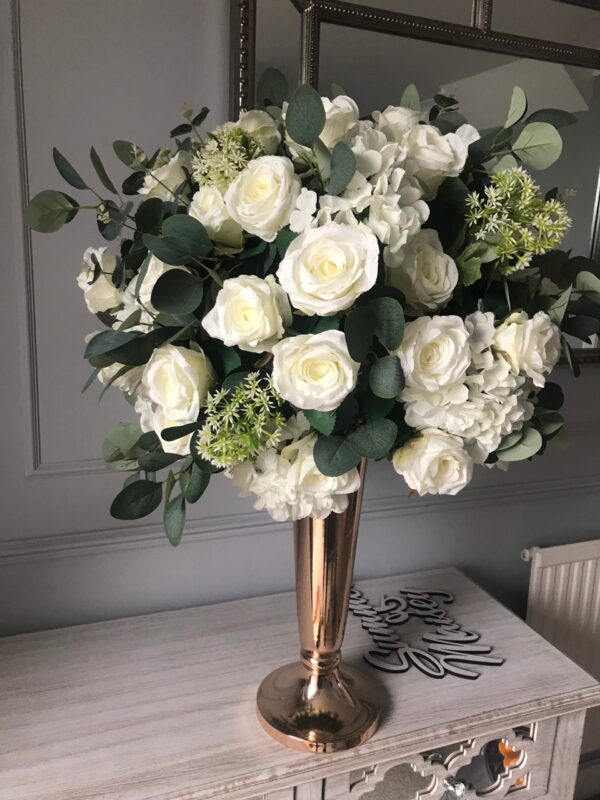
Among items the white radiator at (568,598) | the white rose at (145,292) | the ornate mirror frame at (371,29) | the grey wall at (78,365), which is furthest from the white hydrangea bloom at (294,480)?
the white radiator at (568,598)

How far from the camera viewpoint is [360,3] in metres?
1.27

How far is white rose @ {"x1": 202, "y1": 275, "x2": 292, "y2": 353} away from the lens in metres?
0.68

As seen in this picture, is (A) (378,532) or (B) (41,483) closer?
(B) (41,483)

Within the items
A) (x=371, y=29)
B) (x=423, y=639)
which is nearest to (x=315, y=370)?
(x=423, y=639)

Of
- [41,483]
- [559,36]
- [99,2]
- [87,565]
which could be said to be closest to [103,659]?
[87,565]

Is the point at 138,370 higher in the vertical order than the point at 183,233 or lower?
lower

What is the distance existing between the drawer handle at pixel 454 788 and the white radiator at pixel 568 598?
26.5 inches

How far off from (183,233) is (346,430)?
10.9 inches

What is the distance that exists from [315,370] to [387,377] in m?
0.09

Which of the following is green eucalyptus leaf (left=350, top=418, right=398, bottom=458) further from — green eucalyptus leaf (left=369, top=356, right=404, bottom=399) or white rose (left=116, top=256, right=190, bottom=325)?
white rose (left=116, top=256, right=190, bottom=325)

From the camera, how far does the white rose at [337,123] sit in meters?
0.77

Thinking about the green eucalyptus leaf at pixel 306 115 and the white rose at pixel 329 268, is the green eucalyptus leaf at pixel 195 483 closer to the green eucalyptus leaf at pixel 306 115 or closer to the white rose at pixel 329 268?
the white rose at pixel 329 268

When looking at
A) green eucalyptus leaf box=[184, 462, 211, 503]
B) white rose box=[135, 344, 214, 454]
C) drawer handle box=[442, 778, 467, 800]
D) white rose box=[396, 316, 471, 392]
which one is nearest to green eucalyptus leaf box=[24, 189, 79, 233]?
white rose box=[135, 344, 214, 454]

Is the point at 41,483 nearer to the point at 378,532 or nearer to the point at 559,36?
the point at 378,532
